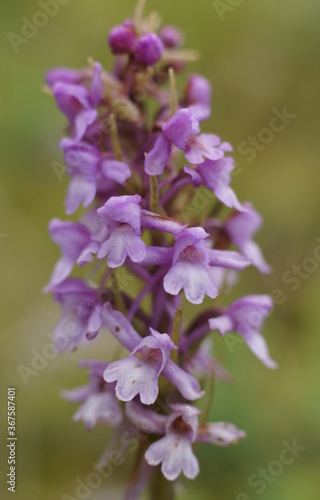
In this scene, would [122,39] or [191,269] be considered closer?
[191,269]

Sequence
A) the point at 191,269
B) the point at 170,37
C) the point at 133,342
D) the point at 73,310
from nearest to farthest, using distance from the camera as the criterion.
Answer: the point at 191,269 → the point at 133,342 → the point at 73,310 → the point at 170,37

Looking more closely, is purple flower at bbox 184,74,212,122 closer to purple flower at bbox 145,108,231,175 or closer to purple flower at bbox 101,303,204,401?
purple flower at bbox 145,108,231,175

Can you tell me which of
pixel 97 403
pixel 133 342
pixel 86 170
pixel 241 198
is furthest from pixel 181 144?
pixel 241 198

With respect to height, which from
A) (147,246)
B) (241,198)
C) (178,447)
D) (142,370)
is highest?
(147,246)

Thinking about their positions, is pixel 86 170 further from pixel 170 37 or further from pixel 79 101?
pixel 170 37

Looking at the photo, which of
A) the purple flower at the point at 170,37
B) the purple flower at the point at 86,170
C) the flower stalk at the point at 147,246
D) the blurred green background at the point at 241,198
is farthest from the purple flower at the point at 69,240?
the blurred green background at the point at 241,198

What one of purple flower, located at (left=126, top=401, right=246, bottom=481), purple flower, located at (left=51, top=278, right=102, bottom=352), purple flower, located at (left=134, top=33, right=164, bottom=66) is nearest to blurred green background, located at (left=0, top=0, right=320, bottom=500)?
purple flower, located at (left=126, top=401, right=246, bottom=481)
